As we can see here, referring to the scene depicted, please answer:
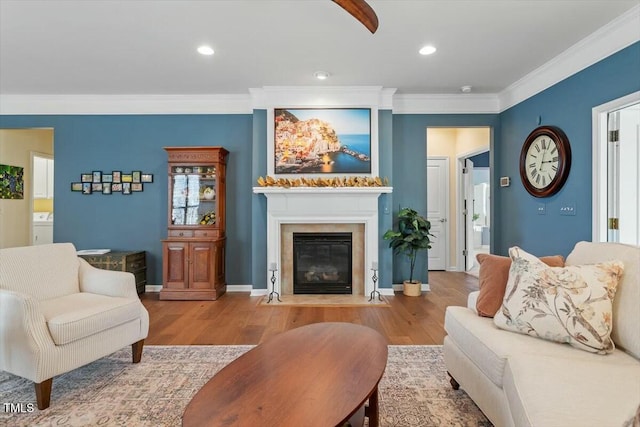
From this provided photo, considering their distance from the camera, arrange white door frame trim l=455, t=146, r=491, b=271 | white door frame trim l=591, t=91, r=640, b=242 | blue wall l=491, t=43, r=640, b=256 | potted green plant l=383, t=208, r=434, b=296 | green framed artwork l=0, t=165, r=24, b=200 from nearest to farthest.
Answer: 1. blue wall l=491, t=43, r=640, b=256
2. white door frame trim l=591, t=91, r=640, b=242
3. potted green plant l=383, t=208, r=434, b=296
4. green framed artwork l=0, t=165, r=24, b=200
5. white door frame trim l=455, t=146, r=491, b=271

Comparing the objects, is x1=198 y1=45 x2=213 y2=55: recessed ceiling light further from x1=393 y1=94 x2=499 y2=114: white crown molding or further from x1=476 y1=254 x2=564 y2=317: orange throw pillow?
x1=476 y1=254 x2=564 y2=317: orange throw pillow

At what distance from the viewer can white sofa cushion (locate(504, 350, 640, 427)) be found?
110 cm

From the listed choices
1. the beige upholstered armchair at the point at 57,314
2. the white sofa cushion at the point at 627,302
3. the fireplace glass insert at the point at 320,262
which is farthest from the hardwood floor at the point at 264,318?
the white sofa cushion at the point at 627,302

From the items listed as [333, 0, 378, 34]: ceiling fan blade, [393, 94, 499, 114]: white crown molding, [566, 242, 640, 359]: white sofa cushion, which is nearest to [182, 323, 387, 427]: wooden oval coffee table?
[566, 242, 640, 359]: white sofa cushion

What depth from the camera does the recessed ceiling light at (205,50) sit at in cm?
317

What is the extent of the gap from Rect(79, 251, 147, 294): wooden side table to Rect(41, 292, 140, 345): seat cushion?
1764 mm

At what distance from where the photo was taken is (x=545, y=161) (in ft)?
11.9

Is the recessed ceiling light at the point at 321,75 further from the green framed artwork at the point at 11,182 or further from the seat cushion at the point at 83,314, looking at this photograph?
the green framed artwork at the point at 11,182

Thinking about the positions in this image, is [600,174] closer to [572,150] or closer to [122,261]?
[572,150]

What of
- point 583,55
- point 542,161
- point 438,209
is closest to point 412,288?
point 542,161

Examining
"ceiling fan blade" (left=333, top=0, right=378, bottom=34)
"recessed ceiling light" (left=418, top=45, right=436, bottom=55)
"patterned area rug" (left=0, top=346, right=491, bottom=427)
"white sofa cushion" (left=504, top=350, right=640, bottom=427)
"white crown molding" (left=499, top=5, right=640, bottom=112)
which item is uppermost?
"recessed ceiling light" (left=418, top=45, right=436, bottom=55)

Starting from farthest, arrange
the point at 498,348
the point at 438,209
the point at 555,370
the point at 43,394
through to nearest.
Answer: the point at 438,209, the point at 43,394, the point at 498,348, the point at 555,370

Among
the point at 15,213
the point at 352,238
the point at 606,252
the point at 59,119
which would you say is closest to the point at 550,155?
the point at 606,252

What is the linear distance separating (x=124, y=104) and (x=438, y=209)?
5447mm
